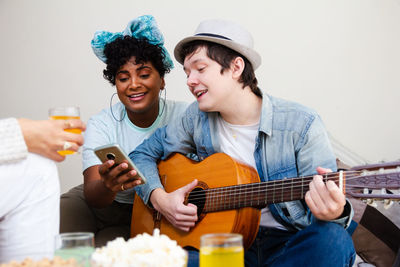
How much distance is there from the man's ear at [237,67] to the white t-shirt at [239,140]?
0.77ft

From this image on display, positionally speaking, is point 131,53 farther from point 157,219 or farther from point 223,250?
point 223,250

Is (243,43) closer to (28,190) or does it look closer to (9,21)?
(28,190)

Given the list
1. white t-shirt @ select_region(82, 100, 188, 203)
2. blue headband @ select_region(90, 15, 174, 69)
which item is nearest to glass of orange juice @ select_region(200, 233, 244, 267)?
white t-shirt @ select_region(82, 100, 188, 203)

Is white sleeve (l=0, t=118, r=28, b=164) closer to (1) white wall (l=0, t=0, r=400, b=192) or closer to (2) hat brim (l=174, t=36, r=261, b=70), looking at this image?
(2) hat brim (l=174, t=36, r=261, b=70)

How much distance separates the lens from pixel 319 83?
3396 mm

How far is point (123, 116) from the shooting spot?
8.61 ft

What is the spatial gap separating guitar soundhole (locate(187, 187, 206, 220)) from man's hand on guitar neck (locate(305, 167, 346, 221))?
0.56m

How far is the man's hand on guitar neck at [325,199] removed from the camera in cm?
143

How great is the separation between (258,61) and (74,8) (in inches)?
87.4

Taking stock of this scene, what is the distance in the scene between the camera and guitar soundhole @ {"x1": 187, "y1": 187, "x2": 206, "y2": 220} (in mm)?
1937

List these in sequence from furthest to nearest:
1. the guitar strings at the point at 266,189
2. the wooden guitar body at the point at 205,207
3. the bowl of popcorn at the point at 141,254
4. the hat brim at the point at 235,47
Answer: the hat brim at the point at 235,47
the wooden guitar body at the point at 205,207
the guitar strings at the point at 266,189
the bowl of popcorn at the point at 141,254

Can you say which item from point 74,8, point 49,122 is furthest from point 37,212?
point 74,8

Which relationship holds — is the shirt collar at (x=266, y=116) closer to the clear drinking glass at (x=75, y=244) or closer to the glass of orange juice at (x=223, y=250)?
the glass of orange juice at (x=223, y=250)

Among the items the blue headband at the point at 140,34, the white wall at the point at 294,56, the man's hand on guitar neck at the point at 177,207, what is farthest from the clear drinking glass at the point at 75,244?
the white wall at the point at 294,56
